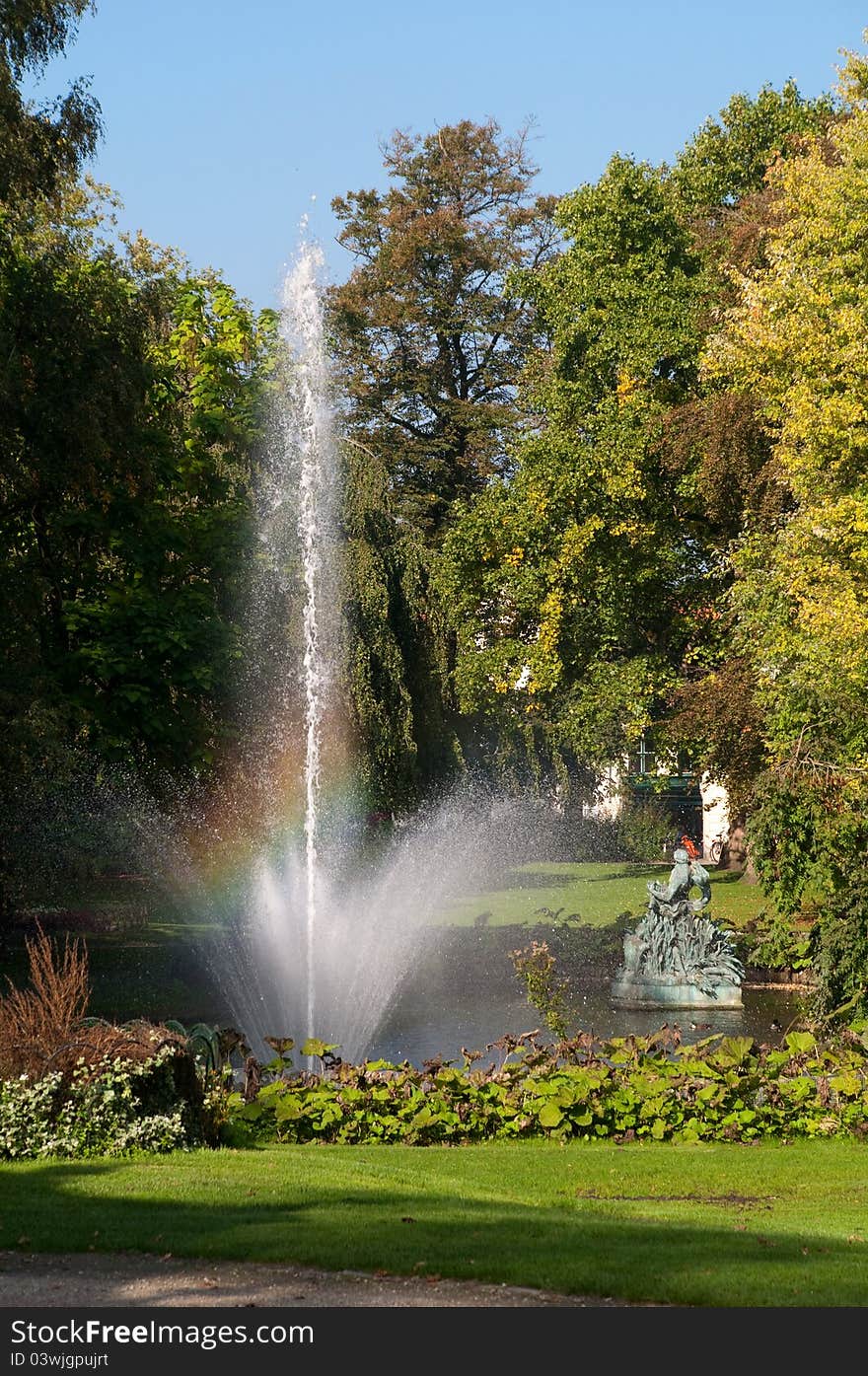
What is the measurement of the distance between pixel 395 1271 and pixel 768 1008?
46.1 ft

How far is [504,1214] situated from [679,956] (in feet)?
40.0

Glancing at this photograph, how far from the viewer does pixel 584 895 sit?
109 feet

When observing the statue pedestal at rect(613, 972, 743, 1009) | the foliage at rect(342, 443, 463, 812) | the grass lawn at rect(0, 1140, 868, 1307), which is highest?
the foliage at rect(342, 443, 463, 812)

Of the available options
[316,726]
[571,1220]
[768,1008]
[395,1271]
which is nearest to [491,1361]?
[395,1271]

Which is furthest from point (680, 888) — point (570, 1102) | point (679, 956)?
point (570, 1102)

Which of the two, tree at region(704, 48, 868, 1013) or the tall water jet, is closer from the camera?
tree at region(704, 48, 868, 1013)

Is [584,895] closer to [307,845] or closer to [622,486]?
[622,486]

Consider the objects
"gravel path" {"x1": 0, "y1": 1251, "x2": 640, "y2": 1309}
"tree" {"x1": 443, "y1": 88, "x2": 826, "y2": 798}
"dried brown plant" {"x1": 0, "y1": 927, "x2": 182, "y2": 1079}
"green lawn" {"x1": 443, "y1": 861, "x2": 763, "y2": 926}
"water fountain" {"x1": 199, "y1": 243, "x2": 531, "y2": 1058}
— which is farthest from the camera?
"tree" {"x1": 443, "y1": 88, "x2": 826, "y2": 798}

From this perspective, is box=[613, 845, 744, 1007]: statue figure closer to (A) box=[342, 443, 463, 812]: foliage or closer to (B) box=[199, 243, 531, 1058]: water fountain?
(B) box=[199, 243, 531, 1058]: water fountain

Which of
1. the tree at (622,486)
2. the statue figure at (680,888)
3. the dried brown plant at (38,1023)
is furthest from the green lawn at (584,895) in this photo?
the dried brown plant at (38,1023)

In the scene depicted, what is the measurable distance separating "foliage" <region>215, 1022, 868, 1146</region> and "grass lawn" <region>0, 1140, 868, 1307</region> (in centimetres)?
40

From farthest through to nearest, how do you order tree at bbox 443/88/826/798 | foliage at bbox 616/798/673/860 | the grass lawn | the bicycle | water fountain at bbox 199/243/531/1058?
foliage at bbox 616/798/673/860 < the bicycle < tree at bbox 443/88/826/798 < water fountain at bbox 199/243/531/1058 < the grass lawn

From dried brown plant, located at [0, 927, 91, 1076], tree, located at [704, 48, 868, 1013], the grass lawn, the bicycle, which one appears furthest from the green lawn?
dried brown plant, located at [0, 927, 91, 1076]

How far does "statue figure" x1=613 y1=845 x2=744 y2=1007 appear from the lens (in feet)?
62.7
